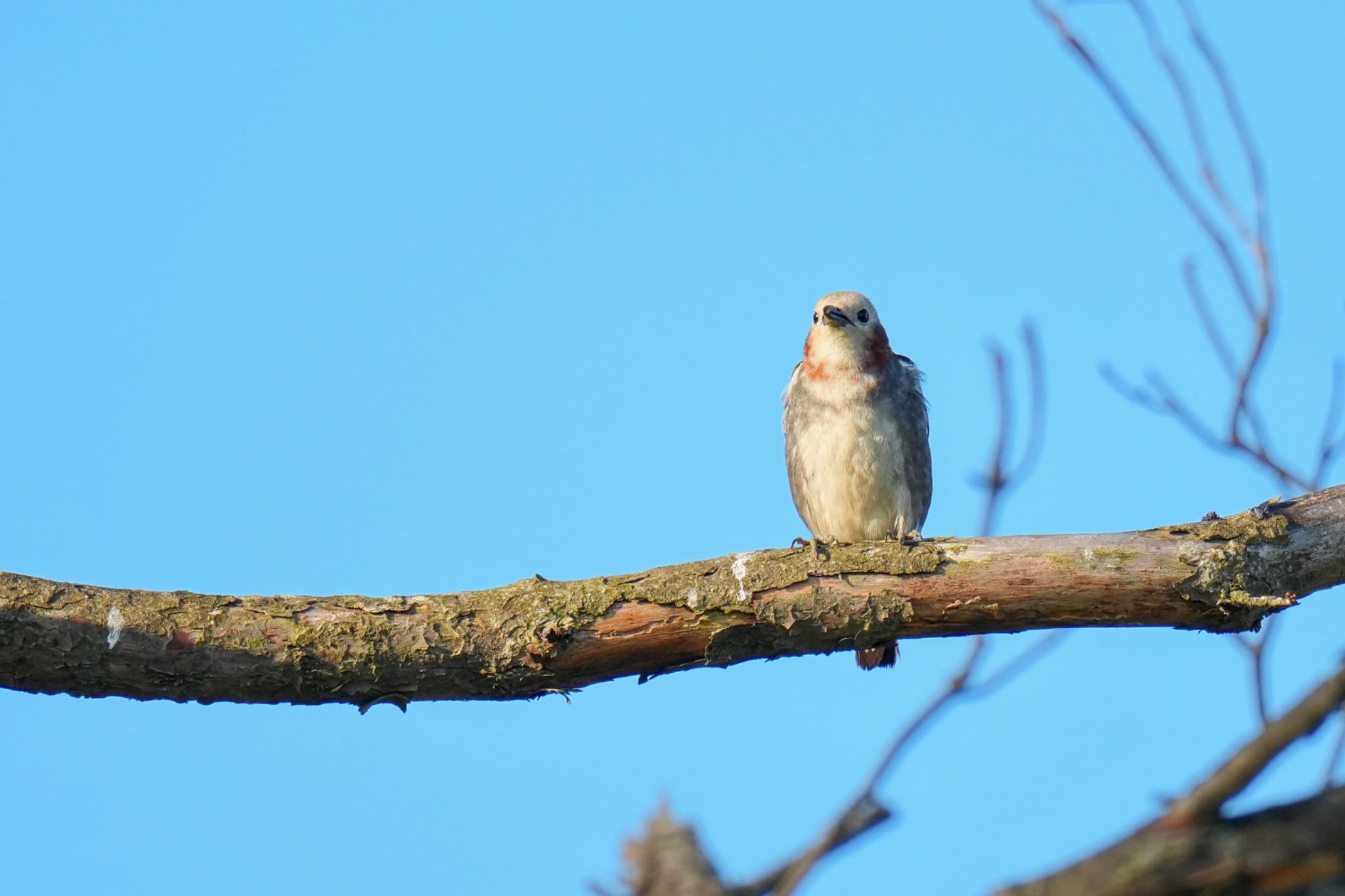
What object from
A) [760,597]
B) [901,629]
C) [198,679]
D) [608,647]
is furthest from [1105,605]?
[198,679]

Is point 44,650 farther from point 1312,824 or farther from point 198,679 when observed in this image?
point 1312,824

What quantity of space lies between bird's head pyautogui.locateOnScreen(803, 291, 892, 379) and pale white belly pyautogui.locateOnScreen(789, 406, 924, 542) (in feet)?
1.02

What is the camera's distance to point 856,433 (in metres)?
7.93

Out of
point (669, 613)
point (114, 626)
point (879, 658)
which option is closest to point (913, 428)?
point (879, 658)

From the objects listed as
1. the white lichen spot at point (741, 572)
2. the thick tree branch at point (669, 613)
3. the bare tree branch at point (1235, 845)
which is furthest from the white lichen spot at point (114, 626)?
the bare tree branch at point (1235, 845)

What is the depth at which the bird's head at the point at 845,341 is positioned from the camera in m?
8.21

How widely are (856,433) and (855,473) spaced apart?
0.23 meters

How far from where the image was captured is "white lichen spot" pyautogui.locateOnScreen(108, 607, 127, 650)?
15.8ft

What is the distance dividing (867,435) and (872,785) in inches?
237

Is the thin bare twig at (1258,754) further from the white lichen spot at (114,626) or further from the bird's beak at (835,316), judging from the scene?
the bird's beak at (835,316)

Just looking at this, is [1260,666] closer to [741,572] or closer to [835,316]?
[741,572]

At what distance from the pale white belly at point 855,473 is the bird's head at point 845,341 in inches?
12.2

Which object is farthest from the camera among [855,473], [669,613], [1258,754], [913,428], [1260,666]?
[913,428]

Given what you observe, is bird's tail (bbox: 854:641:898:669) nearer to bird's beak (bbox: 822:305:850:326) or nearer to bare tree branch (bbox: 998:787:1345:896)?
bird's beak (bbox: 822:305:850:326)
